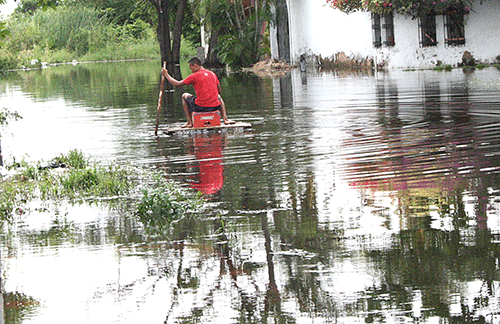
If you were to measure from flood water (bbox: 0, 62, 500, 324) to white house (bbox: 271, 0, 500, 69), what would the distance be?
15040 millimetres

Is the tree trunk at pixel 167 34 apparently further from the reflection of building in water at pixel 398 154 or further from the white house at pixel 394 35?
the reflection of building in water at pixel 398 154

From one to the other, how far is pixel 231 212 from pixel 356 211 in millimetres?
1046

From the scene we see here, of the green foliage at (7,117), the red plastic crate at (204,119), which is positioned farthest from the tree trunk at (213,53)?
the red plastic crate at (204,119)

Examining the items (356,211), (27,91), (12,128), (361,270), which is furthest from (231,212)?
(27,91)

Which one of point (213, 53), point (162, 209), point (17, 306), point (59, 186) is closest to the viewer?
point (17, 306)

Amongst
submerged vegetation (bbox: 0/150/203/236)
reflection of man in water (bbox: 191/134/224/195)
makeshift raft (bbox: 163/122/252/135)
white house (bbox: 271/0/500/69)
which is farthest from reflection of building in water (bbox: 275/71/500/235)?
white house (bbox: 271/0/500/69)

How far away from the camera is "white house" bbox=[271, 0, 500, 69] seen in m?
27.0

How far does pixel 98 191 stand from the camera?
8.19 meters

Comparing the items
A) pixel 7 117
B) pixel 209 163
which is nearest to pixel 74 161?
pixel 209 163

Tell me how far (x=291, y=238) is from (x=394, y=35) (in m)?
25.0

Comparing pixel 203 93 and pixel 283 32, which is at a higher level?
pixel 283 32

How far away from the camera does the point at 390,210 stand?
22.1ft

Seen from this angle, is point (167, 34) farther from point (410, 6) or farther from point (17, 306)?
point (17, 306)

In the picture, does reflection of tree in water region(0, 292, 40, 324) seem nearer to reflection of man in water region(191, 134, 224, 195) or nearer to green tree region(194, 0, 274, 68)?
reflection of man in water region(191, 134, 224, 195)
